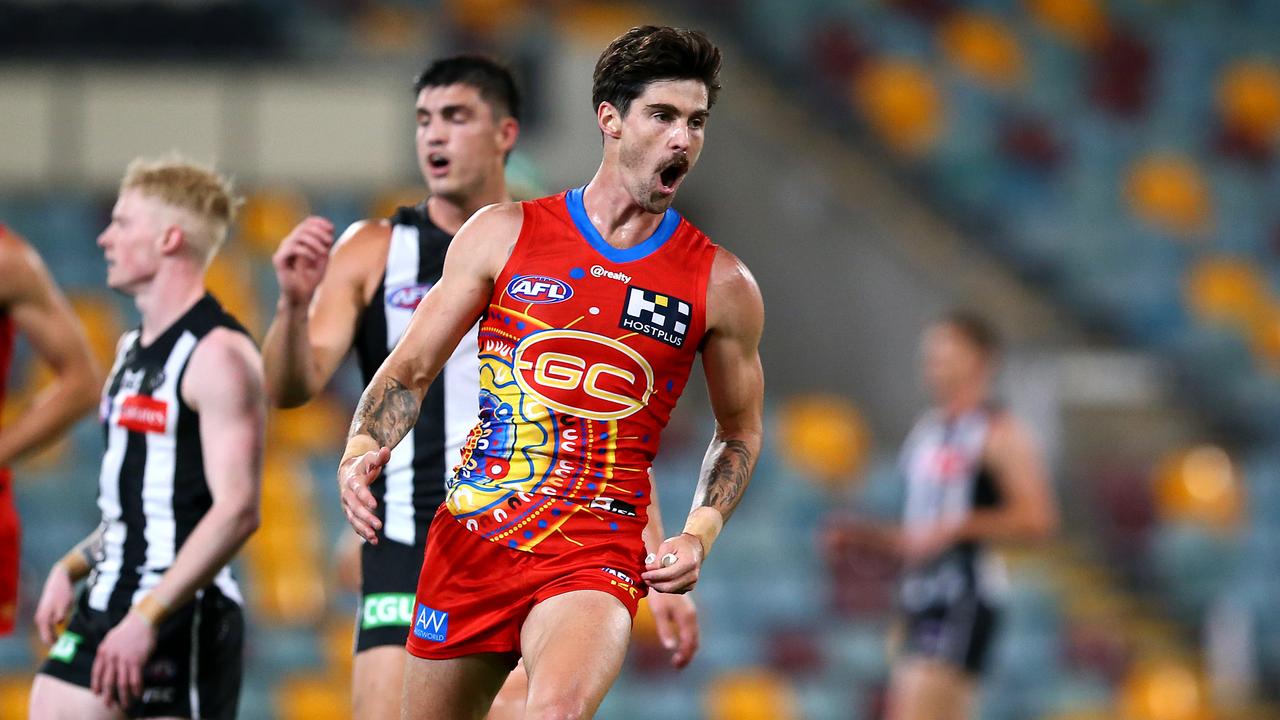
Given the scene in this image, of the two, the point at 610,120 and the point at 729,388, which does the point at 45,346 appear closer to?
the point at 610,120

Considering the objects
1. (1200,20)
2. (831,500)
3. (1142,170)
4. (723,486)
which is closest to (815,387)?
(831,500)

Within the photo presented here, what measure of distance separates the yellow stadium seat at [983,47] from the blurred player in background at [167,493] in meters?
11.2

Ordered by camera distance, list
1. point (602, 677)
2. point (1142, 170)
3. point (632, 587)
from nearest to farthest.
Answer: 1. point (602, 677)
2. point (632, 587)
3. point (1142, 170)

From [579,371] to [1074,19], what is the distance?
12971 millimetres

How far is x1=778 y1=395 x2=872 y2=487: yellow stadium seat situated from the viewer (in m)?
11.6

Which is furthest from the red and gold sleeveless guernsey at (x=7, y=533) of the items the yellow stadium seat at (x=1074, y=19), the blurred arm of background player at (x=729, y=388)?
the yellow stadium seat at (x=1074, y=19)

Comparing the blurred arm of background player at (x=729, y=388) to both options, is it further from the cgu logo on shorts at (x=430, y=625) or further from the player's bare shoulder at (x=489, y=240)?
the cgu logo on shorts at (x=430, y=625)

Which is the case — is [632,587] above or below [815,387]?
below

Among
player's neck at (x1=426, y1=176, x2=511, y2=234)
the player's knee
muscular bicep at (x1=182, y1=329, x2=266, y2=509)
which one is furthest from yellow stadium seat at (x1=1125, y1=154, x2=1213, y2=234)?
the player's knee

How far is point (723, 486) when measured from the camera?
3.92 m

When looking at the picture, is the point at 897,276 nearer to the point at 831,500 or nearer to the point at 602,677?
the point at 831,500

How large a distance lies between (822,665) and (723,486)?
6950 mm

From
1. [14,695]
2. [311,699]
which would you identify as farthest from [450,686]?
[14,695]

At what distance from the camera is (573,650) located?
3.45m
